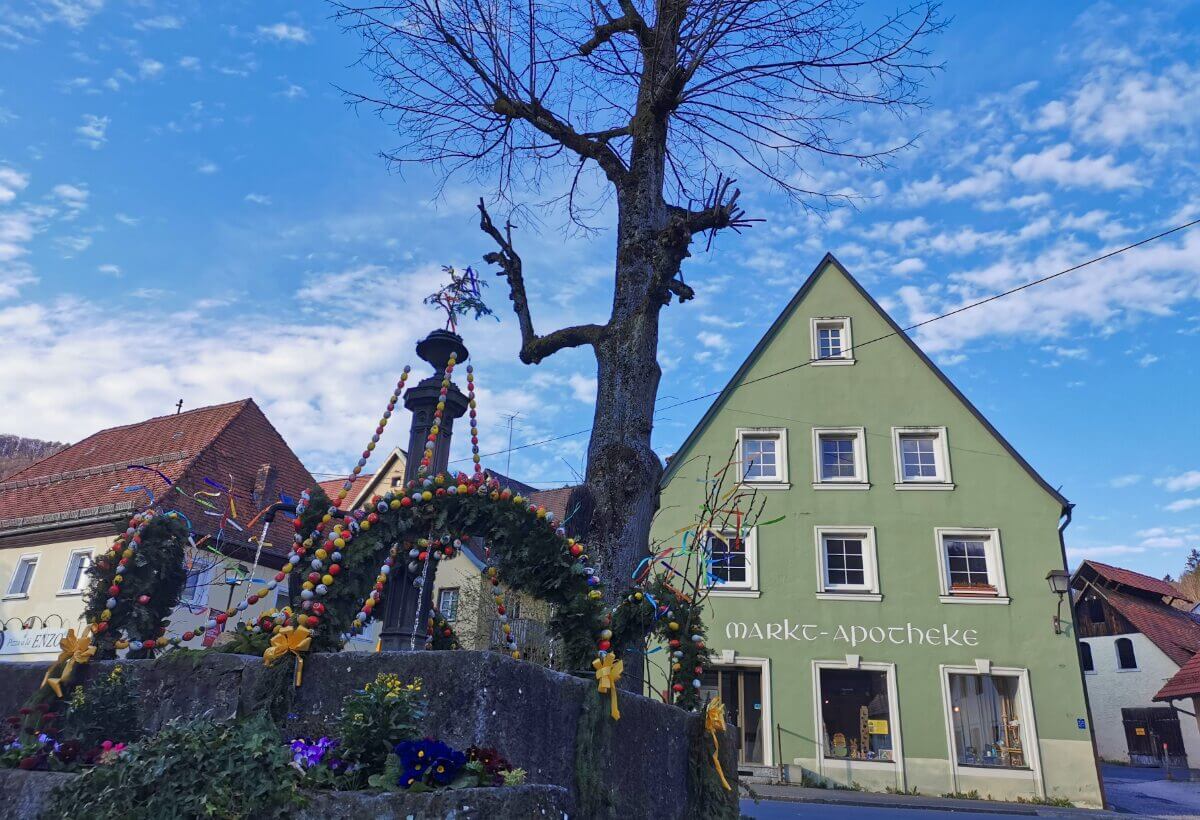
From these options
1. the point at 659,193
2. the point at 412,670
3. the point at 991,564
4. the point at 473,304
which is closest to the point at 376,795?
the point at 412,670

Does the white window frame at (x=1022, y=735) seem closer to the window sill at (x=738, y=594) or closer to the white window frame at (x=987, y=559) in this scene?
the white window frame at (x=987, y=559)

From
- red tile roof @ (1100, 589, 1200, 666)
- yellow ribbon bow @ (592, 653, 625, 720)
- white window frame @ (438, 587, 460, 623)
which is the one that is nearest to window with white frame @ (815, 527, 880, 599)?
white window frame @ (438, 587, 460, 623)

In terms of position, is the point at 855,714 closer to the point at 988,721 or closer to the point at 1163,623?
the point at 988,721

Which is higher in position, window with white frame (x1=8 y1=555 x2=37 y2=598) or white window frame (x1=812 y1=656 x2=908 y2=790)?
window with white frame (x1=8 y1=555 x2=37 y2=598)

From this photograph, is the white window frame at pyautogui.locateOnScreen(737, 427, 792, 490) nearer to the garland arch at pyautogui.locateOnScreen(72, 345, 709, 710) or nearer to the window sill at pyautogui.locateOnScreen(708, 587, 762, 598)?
the window sill at pyautogui.locateOnScreen(708, 587, 762, 598)

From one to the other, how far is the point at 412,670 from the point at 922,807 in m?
14.1

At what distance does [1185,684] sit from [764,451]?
52.7ft

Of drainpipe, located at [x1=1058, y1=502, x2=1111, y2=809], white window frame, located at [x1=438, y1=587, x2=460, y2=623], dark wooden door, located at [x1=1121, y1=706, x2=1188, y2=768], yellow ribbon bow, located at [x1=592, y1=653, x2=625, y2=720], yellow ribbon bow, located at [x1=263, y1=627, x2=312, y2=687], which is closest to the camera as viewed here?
yellow ribbon bow, located at [x1=263, y1=627, x2=312, y2=687]

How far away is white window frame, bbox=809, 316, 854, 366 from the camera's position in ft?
67.3

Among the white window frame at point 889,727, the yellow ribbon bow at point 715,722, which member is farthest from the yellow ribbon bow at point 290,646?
the white window frame at point 889,727

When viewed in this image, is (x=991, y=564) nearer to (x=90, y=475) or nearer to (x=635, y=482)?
(x=635, y=482)

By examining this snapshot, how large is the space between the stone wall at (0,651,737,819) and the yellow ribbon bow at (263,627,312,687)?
0.19 ft

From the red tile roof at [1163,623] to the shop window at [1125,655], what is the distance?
1.02 m

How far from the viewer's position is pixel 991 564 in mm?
18344
